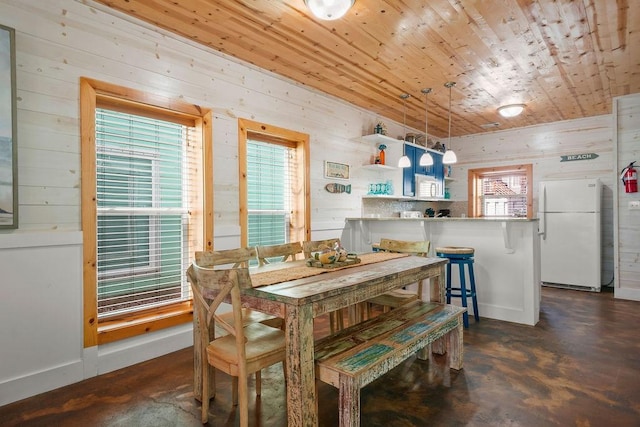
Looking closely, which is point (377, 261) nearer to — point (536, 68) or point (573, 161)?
point (536, 68)

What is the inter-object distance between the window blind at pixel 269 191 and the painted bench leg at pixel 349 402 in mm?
2353

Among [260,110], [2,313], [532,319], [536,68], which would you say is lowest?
[532,319]

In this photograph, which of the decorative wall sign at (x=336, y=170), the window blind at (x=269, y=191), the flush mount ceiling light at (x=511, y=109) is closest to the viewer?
the window blind at (x=269, y=191)

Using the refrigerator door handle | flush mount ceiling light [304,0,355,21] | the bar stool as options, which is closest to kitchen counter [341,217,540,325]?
the bar stool

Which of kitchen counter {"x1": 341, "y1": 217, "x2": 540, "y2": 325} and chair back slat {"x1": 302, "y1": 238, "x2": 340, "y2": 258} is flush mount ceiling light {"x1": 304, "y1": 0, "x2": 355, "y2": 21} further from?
kitchen counter {"x1": 341, "y1": 217, "x2": 540, "y2": 325}

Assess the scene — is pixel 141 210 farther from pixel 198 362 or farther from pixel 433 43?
pixel 433 43

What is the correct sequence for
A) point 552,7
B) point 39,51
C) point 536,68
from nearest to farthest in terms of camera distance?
1. point 39,51
2. point 552,7
3. point 536,68

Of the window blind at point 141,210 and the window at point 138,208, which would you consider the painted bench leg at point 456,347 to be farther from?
the window blind at point 141,210

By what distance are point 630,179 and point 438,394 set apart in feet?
14.6

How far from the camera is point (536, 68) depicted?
3795 mm

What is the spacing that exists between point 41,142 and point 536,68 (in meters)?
4.54

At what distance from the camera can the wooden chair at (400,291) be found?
9.65 feet

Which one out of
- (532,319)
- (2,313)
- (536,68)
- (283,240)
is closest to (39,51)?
(2,313)

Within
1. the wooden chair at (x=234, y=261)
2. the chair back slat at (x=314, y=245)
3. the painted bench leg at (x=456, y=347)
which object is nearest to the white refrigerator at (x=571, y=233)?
the painted bench leg at (x=456, y=347)
